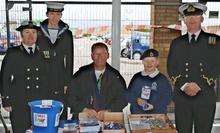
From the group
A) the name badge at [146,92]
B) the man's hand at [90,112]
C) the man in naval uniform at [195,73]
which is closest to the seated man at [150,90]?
the name badge at [146,92]

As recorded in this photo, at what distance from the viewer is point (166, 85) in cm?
393

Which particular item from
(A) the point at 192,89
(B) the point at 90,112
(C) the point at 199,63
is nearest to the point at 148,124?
(B) the point at 90,112

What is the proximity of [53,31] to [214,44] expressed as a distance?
4.94 ft

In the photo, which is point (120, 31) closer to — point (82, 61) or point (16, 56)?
point (82, 61)

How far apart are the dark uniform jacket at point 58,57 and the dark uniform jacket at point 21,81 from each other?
0.11 metres

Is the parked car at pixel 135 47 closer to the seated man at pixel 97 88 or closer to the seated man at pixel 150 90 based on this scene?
the seated man at pixel 150 90

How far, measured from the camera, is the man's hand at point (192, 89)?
3.88 m

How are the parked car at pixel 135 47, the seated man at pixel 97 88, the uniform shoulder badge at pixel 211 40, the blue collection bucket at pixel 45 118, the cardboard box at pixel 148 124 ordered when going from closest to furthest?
the blue collection bucket at pixel 45 118 → the cardboard box at pixel 148 124 → the seated man at pixel 97 88 → the uniform shoulder badge at pixel 211 40 → the parked car at pixel 135 47

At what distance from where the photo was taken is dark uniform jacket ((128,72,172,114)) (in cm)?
388

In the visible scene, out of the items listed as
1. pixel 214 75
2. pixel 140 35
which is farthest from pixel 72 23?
pixel 214 75

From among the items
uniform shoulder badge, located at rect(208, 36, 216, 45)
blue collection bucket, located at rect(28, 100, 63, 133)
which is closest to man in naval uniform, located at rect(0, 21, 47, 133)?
blue collection bucket, located at rect(28, 100, 63, 133)

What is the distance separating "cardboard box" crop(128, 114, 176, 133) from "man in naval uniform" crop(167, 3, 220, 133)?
84cm

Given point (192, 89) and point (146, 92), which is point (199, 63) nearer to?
point (192, 89)

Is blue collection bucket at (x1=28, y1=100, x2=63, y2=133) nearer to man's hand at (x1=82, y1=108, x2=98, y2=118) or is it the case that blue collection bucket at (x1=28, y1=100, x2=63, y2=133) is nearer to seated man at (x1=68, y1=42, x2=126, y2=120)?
man's hand at (x1=82, y1=108, x2=98, y2=118)
